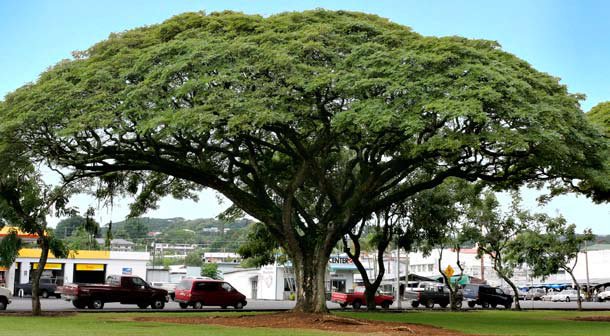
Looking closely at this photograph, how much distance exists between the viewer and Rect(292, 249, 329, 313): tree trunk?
1094 inches

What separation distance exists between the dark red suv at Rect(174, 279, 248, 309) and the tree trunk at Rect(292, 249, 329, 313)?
48.5 ft

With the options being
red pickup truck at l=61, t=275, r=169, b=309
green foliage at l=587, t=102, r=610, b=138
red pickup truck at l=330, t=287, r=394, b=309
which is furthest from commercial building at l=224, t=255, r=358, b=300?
green foliage at l=587, t=102, r=610, b=138

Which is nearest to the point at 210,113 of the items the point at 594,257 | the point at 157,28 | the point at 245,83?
the point at 245,83

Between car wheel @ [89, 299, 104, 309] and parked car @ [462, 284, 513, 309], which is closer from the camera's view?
car wheel @ [89, 299, 104, 309]

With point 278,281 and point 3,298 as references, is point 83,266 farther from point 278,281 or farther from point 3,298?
point 3,298

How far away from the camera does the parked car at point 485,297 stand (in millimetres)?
54938

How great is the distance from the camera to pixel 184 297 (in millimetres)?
41781

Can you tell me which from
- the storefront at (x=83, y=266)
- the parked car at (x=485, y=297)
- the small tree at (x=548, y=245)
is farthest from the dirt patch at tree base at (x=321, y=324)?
the storefront at (x=83, y=266)

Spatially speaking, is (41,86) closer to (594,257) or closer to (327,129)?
(327,129)

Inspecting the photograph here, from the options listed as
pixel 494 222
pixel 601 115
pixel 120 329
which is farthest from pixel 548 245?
pixel 120 329

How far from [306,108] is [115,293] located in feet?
66.7

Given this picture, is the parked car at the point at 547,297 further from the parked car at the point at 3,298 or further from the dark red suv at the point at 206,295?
the parked car at the point at 3,298

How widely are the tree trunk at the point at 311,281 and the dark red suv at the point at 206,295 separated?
48.5ft

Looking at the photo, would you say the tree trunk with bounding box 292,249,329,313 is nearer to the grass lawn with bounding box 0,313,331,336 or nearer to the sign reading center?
the grass lawn with bounding box 0,313,331,336
